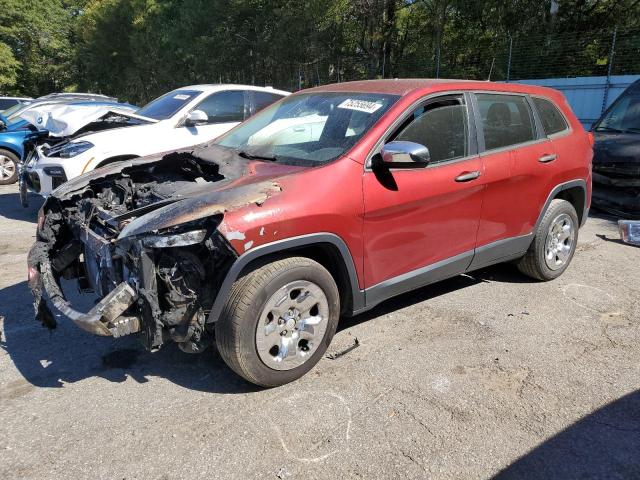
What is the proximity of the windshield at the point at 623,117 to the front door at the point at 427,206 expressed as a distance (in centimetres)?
532

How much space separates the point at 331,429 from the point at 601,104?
1273cm

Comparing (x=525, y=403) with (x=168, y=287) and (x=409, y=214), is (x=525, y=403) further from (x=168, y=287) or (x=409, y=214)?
(x=168, y=287)

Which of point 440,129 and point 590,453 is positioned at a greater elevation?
point 440,129

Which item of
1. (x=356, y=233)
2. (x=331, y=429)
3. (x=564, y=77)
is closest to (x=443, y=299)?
(x=356, y=233)

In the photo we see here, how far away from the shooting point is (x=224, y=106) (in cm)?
765

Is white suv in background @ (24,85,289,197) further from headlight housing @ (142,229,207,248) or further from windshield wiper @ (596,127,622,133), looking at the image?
windshield wiper @ (596,127,622,133)

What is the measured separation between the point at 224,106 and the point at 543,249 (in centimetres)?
499

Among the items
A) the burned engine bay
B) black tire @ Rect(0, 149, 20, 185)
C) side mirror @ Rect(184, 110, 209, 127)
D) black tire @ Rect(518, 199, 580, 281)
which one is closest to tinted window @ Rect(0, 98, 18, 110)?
black tire @ Rect(0, 149, 20, 185)

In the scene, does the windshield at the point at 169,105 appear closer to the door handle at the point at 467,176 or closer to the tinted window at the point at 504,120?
the tinted window at the point at 504,120

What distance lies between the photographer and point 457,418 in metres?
2.92

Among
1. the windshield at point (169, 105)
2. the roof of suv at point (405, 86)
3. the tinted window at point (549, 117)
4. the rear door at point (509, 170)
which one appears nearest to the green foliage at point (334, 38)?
the windshield at point (169, 105)

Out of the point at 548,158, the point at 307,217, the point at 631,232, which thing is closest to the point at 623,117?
the point at 631,232

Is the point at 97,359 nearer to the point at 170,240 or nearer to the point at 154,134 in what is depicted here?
the point at 170,240

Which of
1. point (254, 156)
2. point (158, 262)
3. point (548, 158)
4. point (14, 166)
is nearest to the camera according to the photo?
point (158, 262)
